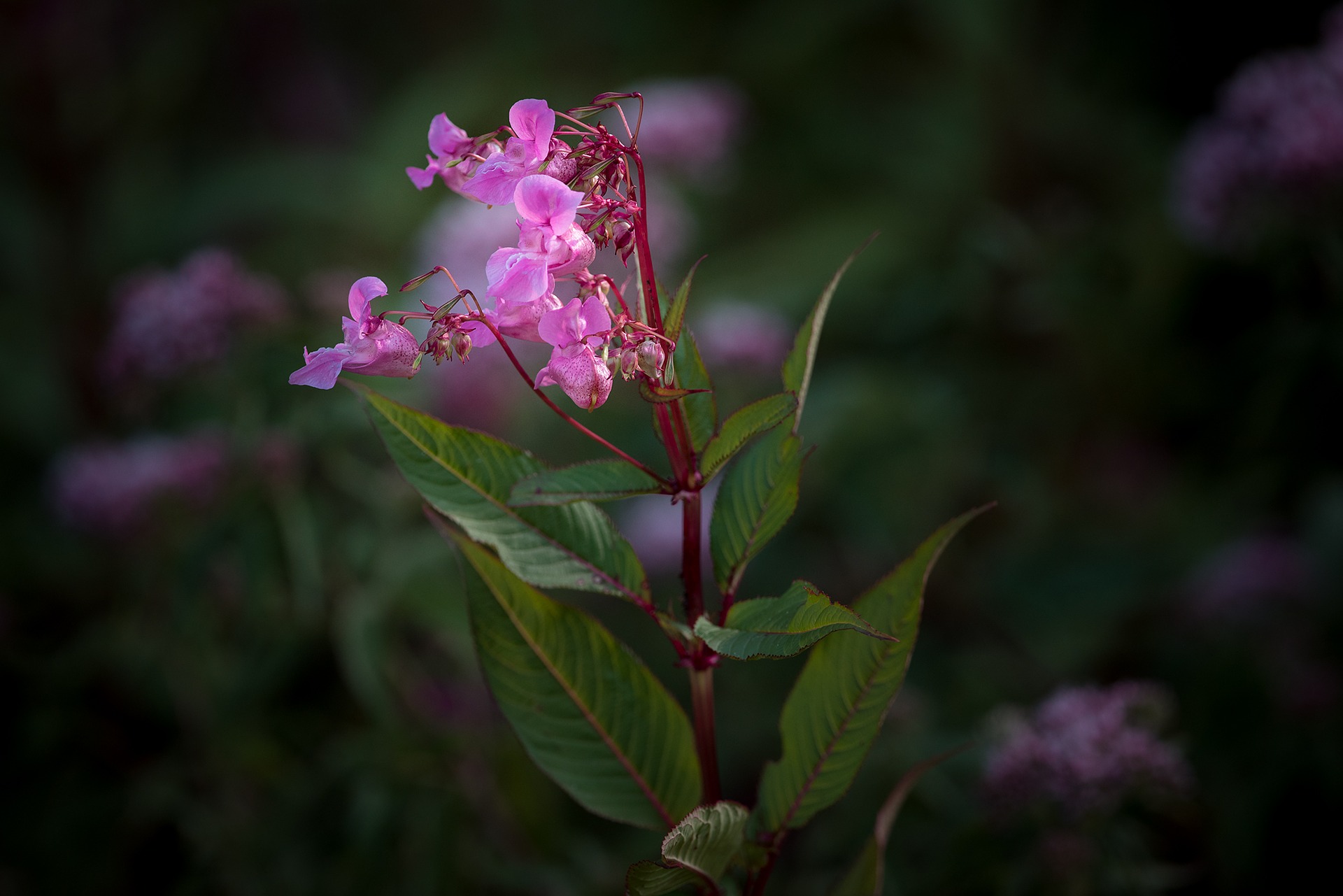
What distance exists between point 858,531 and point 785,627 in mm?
1016

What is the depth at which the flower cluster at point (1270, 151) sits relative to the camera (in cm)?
117

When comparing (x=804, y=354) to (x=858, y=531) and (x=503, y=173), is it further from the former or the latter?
(x=858, y=531)

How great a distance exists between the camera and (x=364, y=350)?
510 millimetres

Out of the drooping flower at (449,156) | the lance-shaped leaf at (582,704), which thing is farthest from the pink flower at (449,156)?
the lance-shaped leaf at (582,704)

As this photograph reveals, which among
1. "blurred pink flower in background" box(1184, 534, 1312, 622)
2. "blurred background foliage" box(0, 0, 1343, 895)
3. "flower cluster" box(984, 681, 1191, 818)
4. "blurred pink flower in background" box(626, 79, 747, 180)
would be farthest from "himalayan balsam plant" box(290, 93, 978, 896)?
"blurred pink flower in background" box(626, 79, 747, 180)

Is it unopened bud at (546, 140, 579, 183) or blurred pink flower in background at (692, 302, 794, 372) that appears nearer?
unopened bud at (546, 140, 579, 183)

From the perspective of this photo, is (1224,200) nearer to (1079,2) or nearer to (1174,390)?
(1174,390)

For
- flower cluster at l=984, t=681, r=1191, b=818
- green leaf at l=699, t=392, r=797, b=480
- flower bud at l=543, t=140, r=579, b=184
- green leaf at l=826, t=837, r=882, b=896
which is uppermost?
flower bud at l=543, t=140, r=579, b=184

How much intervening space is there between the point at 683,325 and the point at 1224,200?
3.30 ft

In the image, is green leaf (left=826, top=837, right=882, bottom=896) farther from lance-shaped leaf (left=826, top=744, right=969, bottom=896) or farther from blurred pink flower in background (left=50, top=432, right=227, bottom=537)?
→ blurred pink flower in background (left=50, top=432, right=227, bottom=537)

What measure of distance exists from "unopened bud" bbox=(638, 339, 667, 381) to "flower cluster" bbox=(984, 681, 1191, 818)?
1.80 feet

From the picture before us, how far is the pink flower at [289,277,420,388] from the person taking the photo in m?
0.50

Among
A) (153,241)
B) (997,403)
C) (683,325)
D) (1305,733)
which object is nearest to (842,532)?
(997,403)

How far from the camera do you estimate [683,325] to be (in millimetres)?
583
